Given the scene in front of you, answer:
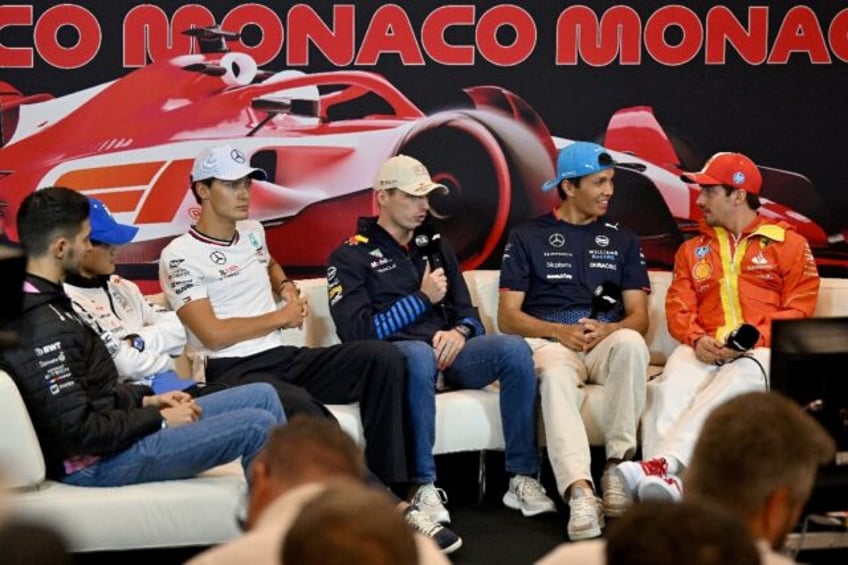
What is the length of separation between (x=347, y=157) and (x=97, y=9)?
1232 mm

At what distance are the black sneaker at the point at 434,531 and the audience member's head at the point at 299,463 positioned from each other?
2.46 meters

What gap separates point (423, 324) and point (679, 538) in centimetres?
384

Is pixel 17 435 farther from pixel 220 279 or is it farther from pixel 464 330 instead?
pixel 464 330

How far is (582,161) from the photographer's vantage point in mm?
6090

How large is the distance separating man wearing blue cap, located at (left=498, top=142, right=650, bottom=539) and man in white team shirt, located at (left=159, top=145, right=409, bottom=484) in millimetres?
678

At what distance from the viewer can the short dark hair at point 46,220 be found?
4457 millimetres

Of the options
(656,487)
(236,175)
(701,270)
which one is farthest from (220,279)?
(701,270)

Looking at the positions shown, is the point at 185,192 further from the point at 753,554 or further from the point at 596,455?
the point at 753,554

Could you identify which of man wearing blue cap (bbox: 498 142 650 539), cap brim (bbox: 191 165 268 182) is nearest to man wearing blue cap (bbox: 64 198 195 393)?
cap brim (bbox: 191 165 268 182)

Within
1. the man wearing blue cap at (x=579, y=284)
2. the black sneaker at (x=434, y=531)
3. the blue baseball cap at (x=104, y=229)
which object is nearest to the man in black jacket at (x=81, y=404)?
the blue baseball cap at (x=104, y=229)

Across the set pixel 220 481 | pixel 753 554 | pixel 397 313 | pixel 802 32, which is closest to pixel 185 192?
pixel 397 313

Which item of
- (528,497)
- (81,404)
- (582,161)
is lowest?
(528,497)

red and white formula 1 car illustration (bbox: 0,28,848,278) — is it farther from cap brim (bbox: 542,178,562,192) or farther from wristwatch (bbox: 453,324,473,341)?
wristwatch (bbox: 453,324,473,341)

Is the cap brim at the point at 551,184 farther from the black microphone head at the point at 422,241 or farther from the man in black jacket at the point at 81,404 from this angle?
the man in black jacket at the point at 81,404
